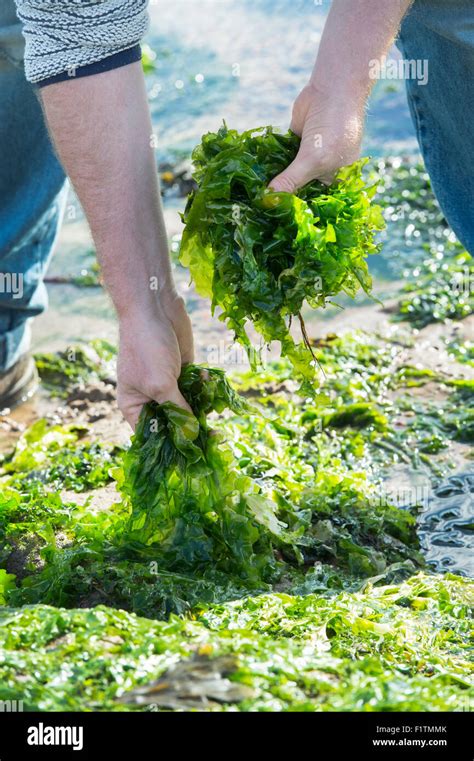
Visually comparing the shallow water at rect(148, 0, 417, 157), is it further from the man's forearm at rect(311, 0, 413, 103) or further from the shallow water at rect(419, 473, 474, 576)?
the man's forearm at rect(311, 0, 413, 103)

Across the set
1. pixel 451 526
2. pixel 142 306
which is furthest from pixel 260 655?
pixel 451 526

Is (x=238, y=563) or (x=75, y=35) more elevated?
(x=75, y=35)

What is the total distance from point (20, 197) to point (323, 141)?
2149mm

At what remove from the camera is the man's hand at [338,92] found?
3.07 m

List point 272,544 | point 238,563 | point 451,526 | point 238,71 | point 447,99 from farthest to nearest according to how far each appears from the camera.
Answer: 1. point 238,71
2. point 447,99
3. point 451,526
4. point 272,544
5. point 238,563

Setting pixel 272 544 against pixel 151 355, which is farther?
pixel 272 544

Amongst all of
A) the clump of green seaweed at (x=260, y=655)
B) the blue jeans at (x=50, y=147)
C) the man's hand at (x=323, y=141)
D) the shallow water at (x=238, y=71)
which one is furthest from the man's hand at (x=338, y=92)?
the shallow water at (x=238, y=71)

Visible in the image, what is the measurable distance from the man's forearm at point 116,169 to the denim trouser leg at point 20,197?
1.18 m

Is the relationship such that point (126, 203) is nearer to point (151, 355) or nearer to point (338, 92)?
point (151, 355)

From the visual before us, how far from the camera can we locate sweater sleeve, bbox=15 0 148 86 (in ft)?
10.2

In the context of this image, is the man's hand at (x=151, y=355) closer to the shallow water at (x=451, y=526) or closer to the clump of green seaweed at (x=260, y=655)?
the clump of green seaweed at (x=260, y=655)

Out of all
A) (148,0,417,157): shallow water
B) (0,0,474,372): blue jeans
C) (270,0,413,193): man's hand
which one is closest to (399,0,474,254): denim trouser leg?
(0,0,474,372): blue jeans

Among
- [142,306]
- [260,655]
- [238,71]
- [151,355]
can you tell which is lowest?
[260,655]

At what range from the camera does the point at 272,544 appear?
3633 millimetres
